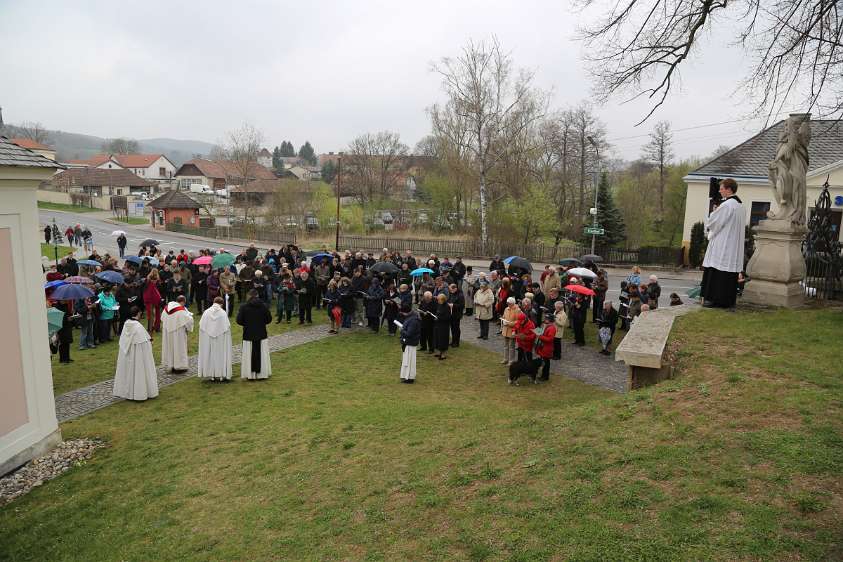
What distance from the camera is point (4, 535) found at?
22.9ft

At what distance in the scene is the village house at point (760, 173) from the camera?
28078mm

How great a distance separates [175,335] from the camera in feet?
41.9

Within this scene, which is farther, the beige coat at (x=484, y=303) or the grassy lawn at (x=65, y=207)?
the grassy lawn at (x=65, y=207)

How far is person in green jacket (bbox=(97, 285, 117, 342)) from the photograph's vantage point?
50.2 feet

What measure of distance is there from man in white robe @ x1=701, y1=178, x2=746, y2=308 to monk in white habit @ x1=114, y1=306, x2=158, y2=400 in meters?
10.3

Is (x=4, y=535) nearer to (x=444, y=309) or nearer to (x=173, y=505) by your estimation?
(x=173, y=505)

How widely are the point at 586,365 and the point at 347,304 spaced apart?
7101 millimetres

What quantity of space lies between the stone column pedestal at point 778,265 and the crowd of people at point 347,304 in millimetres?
2870

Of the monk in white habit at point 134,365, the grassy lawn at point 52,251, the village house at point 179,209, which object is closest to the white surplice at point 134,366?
the monk in white habit at point 134,365

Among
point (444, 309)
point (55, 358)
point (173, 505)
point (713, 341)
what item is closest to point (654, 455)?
point (713, 341)

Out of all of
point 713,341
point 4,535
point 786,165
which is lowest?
point 4,535

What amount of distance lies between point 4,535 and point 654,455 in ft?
24.8

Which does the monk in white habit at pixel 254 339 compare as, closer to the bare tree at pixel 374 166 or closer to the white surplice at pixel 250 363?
the white surplice at pixel 250 363

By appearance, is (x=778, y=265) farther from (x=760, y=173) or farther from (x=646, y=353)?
(x=760, y=173)
